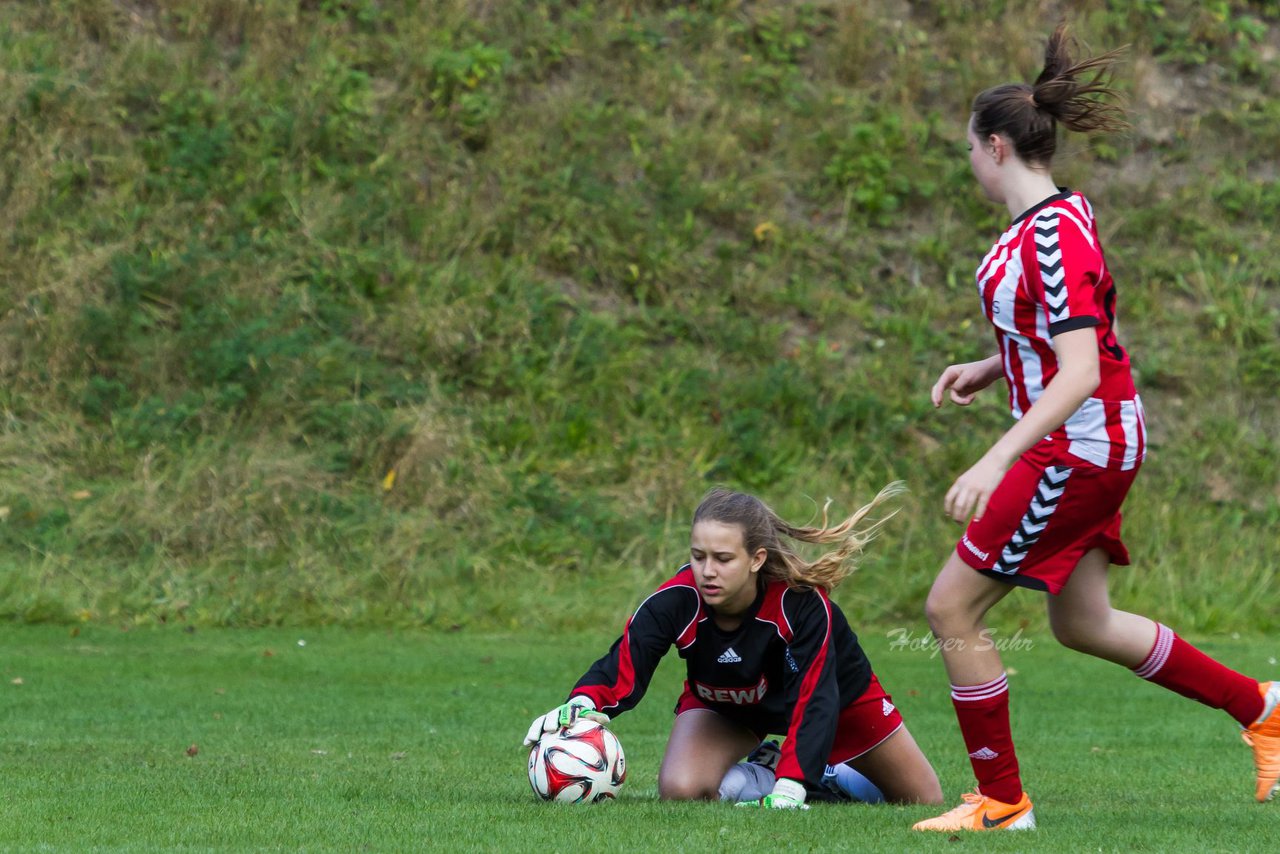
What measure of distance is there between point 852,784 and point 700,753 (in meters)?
0.70

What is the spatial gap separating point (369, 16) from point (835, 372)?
20.8 feet

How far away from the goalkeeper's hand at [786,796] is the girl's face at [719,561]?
656mm

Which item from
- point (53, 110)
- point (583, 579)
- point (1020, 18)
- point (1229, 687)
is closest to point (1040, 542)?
point (1229, 687)

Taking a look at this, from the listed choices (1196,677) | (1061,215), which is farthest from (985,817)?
(1061,215)

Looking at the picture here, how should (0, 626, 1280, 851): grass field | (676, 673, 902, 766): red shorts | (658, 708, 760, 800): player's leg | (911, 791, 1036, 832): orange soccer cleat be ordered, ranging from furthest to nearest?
1. (676, 673, 902, 766): red shorts
2. (658, 708, 760, 800): player's leg
3. (911, 791, 1036, 832): orange soccer cleat
4. (0, 626, 1280, 851): grass field

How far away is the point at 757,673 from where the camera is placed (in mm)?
5527

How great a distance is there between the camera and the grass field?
456 cm

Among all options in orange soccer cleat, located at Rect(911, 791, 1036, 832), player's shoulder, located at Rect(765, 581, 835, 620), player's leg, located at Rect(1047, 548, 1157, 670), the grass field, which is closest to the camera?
the grass field

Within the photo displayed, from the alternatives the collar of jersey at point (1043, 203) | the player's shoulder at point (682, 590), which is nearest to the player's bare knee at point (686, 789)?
the player's shoulder at point (682, 590)

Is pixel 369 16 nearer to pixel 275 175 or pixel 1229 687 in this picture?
pixel 275 175

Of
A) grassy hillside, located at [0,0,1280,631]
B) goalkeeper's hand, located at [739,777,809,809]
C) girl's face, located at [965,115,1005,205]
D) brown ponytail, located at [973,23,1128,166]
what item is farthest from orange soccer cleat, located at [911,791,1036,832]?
grassy hillside, located at [0,0,1280,631]

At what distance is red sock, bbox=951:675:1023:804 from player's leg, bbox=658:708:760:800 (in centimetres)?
117

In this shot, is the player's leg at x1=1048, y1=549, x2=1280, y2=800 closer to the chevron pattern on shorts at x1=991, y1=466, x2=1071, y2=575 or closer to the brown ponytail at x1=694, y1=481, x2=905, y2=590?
the chevron pattern on shorts at x1=991, y1=466, x2=1071, y2=575

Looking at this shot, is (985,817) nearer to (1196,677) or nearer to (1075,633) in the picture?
(1075,633)
